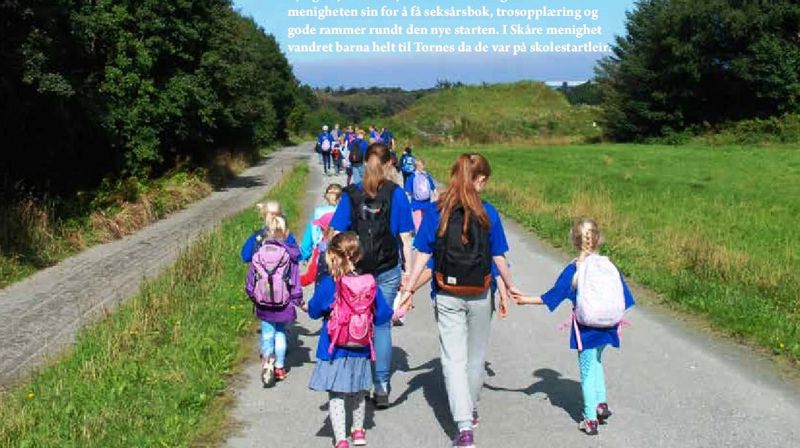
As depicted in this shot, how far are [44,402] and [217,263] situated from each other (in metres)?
5.96

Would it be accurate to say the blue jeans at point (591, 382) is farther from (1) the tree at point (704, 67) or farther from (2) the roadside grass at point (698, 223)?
(1) the tree at point (704, 67)

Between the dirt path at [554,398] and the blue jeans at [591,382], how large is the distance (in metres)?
0.19

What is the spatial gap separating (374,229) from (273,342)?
1.53m

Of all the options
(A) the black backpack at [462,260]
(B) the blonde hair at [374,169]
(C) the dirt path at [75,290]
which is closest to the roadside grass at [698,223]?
(A) the black backpack at [462,260]

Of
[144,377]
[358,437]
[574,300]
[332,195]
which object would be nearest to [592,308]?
[574,300]

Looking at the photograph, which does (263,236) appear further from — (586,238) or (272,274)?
(586,238)

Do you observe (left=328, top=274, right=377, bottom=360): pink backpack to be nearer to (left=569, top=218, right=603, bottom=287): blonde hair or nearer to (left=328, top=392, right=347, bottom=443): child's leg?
(left=328, top=392, right=347, bottom=443): child's leg

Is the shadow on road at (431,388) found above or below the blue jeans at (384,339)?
below

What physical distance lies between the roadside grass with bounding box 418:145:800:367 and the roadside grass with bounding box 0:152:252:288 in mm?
9167

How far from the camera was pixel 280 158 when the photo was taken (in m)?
50.1

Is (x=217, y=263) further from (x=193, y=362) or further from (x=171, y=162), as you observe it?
(x=171, y=162)

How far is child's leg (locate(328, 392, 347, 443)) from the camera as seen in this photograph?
5.25 m

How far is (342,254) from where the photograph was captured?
17.4ft

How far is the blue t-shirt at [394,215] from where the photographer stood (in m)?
6.25
